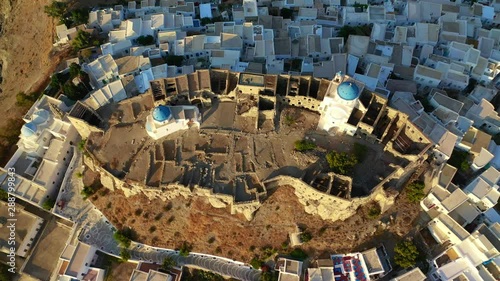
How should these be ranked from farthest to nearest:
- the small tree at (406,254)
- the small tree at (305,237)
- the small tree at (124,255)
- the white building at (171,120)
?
1. the small tree at (124,255)
2. the small tree at (305,237)
3. the white building at (171,120)
4. the small tree at (406,254)

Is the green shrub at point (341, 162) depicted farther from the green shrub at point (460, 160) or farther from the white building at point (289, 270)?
the green shrub at point (460, 160)

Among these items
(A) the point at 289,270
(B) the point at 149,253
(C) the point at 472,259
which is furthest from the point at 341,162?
(B) the point at 149,253

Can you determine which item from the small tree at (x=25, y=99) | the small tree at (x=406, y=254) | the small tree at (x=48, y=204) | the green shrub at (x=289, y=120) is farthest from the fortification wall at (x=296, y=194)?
the small tree at (x=25, y=99)

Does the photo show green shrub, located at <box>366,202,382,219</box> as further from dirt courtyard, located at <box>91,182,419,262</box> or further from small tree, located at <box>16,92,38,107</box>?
small tree, located at <box>16,92,38,107</box>

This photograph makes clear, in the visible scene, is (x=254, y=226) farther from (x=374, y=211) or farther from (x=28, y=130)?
(x=28, y=130)

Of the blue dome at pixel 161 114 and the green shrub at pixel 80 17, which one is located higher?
the green shrub at pixel 80 17

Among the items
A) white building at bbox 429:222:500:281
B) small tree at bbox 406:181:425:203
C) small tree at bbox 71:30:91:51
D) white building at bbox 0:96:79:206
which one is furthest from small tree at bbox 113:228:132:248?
white building at bbox 429:222:500:281

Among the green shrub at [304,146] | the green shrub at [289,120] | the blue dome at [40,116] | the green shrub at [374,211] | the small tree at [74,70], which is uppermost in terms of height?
the small tree at [74,70]
